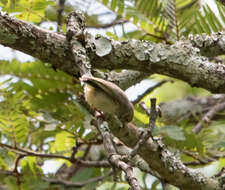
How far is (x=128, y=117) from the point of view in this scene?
4.49 ft

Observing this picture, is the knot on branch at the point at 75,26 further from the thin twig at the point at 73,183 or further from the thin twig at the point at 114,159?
the thin twig at the point at 73,183

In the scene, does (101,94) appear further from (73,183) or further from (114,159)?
(73,183)

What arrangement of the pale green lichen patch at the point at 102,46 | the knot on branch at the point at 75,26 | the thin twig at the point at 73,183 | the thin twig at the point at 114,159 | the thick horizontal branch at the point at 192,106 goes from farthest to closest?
the thick horizontal branch at the point at 192,106
the thin twig at the point at 73,183
the pale green lichen patch at the point at 102,46
the knot on branch at the point at 75,26
the thin twig at the point at 114,159

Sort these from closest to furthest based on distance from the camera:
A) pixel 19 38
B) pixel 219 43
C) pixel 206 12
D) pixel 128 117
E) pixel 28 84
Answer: pixel 128 117 → pixel 19 38 → pixel 219 43 → pixel 206 12 → pixel 28 84

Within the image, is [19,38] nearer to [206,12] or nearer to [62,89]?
[62,89]

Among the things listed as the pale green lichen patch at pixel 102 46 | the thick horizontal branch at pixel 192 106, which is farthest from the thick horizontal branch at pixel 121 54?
the thick horizontal branch at pixel 192 106

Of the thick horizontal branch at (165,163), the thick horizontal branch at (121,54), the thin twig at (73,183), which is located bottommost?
the thin twig at (73,183)

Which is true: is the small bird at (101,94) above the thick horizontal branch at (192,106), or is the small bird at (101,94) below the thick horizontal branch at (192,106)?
above

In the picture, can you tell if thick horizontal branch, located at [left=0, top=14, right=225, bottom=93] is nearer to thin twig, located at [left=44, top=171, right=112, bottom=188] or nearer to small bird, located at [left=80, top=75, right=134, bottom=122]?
small bird, located at [left=80, top=75, right=134, bottom=122]

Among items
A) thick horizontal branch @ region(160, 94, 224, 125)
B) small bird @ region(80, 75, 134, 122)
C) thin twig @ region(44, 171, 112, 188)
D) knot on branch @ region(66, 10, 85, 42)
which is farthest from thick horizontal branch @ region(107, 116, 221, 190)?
thick horizontal branch @ region(160, 94, 224, 125)

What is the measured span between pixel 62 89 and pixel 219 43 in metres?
0.98

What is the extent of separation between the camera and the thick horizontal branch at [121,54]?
5.14 ft

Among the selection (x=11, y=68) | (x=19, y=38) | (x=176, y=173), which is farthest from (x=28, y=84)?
(x=176, y=173)

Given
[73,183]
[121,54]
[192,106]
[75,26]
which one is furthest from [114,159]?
[192,106]
